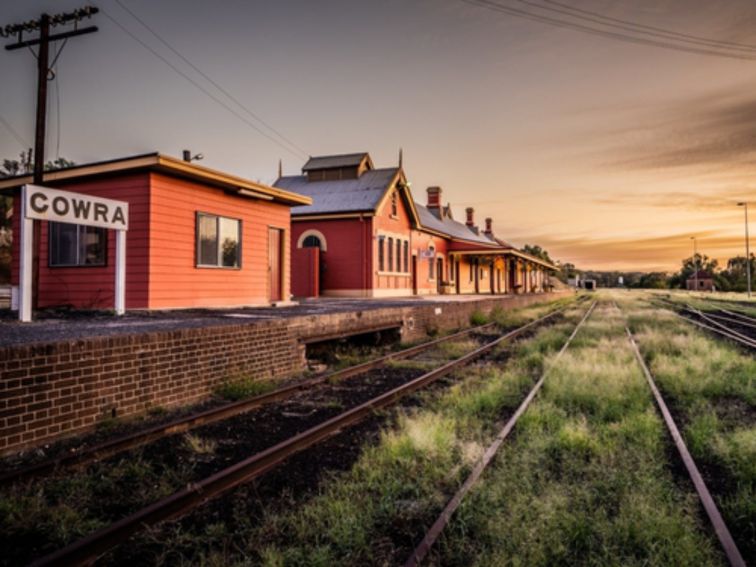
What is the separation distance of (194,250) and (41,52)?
654 cm

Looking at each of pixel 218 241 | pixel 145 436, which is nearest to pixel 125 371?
pixel 145 436

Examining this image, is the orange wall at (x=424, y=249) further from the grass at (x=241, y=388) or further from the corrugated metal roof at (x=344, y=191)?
the grass at (x=241, y=388)

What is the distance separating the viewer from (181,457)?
15.5 feet

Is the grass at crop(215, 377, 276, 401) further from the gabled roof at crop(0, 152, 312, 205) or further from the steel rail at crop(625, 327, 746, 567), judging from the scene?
the gabled roof at crop(0, 152, 312, 205)

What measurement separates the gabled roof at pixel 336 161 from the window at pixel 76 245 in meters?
15.9

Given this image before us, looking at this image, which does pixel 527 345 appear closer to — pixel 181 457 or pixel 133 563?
pixel 181 457

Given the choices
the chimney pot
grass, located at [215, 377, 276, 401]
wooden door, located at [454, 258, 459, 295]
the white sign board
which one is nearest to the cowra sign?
the white sign board

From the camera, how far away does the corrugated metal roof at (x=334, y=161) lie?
27078 mm

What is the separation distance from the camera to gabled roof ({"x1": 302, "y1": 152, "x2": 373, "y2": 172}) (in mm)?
27078

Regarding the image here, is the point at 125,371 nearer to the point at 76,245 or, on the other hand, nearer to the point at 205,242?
the point at 205,242

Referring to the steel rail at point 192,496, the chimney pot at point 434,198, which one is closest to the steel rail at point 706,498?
the steel rail at point 192,496

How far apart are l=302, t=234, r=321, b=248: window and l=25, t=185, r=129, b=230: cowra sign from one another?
13.2m

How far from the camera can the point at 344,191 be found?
25562 mm

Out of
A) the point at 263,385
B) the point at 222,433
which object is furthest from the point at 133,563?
the point at 263,385
